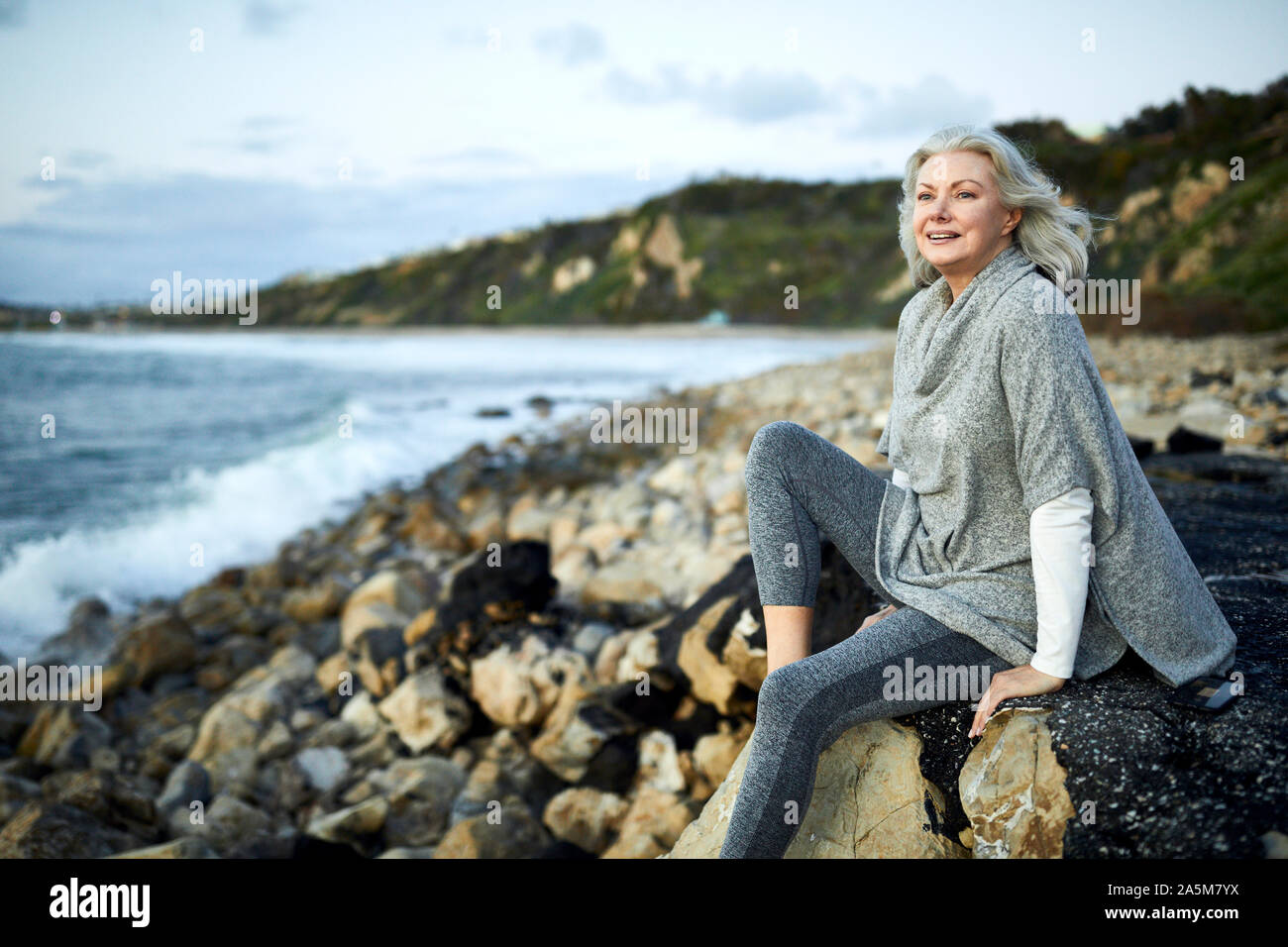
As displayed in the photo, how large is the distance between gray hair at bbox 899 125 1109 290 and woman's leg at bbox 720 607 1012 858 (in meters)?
0.94

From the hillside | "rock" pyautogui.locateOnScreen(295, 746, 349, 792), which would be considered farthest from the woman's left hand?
"rock" pyautogui.locateOnScreen(295, 746, 349, 792)

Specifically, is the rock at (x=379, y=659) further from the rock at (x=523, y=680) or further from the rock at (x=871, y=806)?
the rock at (x=871, y=806)

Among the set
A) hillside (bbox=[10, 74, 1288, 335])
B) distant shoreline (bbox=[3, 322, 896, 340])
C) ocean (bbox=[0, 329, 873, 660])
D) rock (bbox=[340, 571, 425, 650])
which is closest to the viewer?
rock (bbox=[340, 571, 425, 650])


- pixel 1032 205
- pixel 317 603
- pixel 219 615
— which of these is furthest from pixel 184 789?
pixel 1032 205

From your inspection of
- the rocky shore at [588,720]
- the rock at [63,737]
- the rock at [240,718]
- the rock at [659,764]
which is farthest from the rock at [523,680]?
the rock at [63,737]

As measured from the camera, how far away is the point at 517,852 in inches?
130

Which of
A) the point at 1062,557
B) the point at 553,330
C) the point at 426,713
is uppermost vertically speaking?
the point at 553,330

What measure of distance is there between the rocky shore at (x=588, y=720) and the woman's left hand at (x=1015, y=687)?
0.16 feet

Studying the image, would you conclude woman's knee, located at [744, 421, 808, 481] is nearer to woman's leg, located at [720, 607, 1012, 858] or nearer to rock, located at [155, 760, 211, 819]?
woman's leg, located at [720, 607, 1012, 858]

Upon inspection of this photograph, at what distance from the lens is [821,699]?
1.97 m

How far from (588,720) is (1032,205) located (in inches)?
113

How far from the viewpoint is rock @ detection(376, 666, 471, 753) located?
4.30 metres

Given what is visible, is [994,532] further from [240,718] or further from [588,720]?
[240,718]
